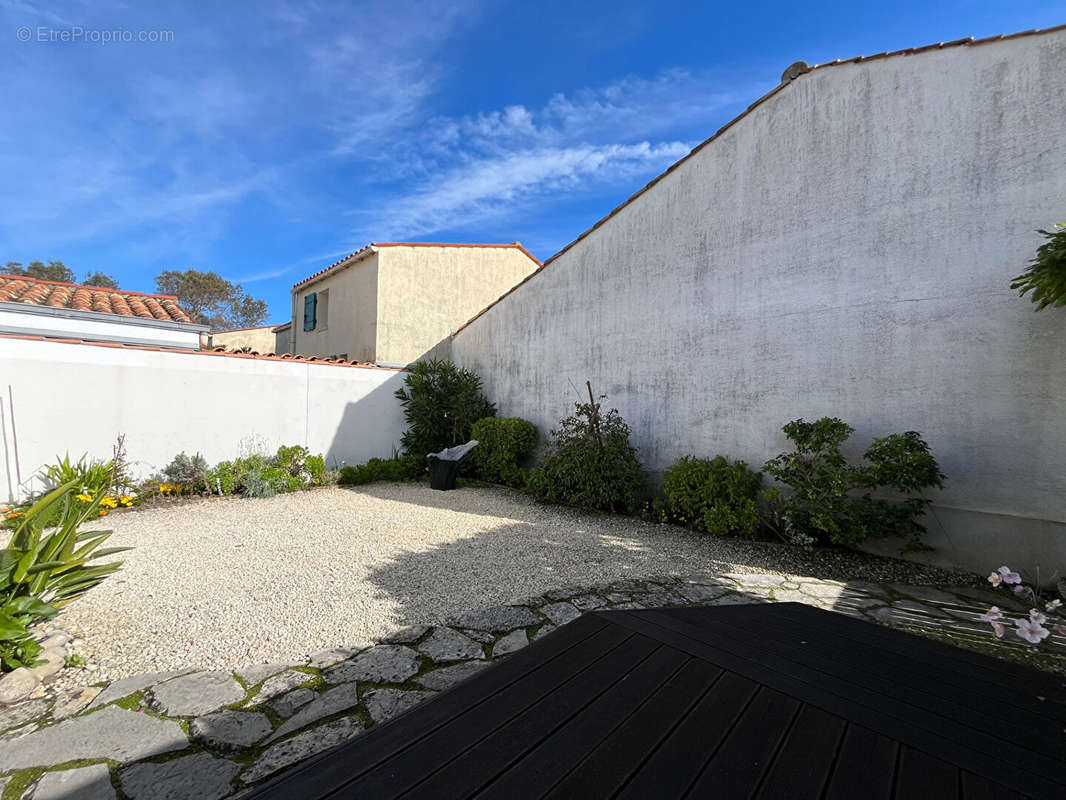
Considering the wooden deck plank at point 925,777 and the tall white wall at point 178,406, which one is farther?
the tall white wall at point 178,406

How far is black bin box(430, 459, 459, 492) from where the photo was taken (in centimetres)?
797

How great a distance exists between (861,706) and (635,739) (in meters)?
0.71

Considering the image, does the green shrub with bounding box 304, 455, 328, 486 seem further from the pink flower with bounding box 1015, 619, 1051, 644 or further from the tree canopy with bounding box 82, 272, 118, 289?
the tree canopy with bounding box 82, 272, 118, 289

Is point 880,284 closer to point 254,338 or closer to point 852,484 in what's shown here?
point 852,484

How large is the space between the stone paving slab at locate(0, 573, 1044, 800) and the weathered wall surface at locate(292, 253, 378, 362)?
30.2 feet

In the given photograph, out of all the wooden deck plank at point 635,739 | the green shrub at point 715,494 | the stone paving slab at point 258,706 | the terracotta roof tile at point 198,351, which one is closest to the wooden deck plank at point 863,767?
the wooden deck plank at point 635,739

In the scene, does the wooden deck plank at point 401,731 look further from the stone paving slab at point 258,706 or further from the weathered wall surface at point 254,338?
the weathered wall surface at point 254,338

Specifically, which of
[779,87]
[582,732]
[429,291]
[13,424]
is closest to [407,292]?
[429,291]

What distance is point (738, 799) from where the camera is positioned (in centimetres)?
101

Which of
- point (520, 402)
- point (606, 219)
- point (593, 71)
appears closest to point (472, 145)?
point (593, 71)

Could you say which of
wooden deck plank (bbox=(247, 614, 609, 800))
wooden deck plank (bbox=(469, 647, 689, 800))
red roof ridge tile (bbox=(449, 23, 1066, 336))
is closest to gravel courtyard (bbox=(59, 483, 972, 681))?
wooden deck plank (bbox=(247, 614, 609, 800))

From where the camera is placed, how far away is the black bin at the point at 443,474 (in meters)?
7.97

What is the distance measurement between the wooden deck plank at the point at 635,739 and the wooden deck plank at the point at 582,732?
0.07ft

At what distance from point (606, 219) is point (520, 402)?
3.50 metres
